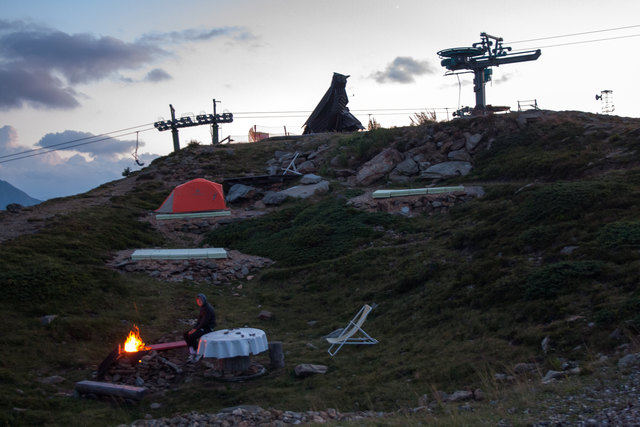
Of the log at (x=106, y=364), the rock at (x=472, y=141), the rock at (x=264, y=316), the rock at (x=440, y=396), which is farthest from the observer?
the rock at (x=472, y=141)

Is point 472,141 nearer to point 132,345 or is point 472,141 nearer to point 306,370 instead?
point 306,370

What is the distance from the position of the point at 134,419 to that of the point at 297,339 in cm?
431


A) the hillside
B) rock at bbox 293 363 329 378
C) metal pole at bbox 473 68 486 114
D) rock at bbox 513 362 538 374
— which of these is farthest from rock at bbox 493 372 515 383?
metal pole at bbox 473 68 486 114

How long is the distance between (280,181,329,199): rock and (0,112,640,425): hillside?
0.37 m

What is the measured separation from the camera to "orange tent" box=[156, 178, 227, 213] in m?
21.9

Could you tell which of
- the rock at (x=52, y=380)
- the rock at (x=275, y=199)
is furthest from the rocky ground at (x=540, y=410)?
the rock at (x=275, y=199)

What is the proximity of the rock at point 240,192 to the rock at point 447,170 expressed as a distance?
783cm

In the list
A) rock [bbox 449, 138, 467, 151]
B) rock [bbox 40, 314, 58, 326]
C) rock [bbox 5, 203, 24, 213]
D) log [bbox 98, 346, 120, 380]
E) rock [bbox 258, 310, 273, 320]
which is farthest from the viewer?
rock [bbox 449, 138, 467, 151]

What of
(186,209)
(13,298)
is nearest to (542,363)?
(13,298)

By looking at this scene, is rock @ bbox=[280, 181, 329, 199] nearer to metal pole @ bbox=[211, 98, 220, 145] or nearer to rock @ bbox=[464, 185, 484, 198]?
rock @ bbox=[464, 185, 484, 198]

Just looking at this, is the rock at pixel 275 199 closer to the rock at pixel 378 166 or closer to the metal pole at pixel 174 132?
the rock at pixel 378 166

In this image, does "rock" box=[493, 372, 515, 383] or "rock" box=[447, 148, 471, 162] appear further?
"rock" box=[447, 148, 471, 162]

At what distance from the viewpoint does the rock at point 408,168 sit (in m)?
22.8

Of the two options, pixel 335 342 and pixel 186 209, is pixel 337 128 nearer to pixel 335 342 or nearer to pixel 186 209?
pixel 186 209
